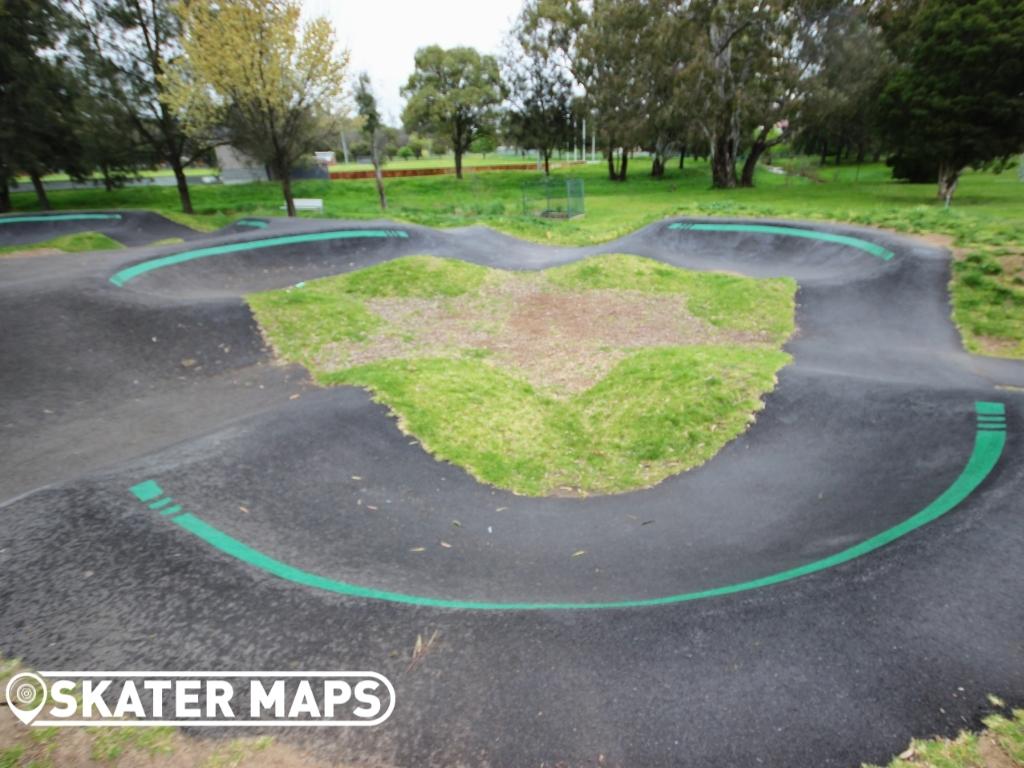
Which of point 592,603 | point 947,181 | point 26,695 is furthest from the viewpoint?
point 947,181

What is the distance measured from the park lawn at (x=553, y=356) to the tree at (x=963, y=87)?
56.8ft

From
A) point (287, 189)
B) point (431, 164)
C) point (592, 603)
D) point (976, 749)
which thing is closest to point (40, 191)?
point (287, 189)

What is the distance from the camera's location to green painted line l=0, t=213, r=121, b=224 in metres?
25.4

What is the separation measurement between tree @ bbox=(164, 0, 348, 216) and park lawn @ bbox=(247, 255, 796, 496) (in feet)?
39.6

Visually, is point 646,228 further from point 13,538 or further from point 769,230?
point 13,538

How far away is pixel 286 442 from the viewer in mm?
7348

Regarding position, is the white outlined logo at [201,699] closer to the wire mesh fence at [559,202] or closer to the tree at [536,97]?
the wire mesh fence at [559,202]

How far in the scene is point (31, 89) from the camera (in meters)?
27.2

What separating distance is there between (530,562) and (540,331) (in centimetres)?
815

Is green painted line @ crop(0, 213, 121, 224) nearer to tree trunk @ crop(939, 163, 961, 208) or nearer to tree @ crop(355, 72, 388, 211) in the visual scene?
tree @ crop(355, 72, 388, 211)

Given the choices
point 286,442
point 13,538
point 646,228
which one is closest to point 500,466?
point 286,442

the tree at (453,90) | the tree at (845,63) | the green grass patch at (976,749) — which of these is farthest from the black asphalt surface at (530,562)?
the tree at (453,90)

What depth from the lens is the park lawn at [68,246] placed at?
19544 millimetres

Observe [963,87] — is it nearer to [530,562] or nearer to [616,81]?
[616,81]
